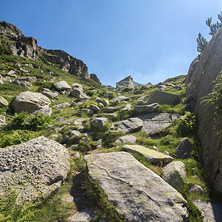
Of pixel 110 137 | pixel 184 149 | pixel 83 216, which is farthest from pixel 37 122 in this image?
pixel 184 149

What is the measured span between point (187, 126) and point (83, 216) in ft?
22.1

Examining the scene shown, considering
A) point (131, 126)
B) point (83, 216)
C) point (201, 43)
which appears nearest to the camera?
point (83, 216)

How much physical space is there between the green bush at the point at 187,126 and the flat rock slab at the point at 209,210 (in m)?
4.09

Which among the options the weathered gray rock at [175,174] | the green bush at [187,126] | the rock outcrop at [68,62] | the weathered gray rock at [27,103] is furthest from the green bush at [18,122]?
the rock outcrop at [68,62]

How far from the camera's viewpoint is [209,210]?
10.9 feet

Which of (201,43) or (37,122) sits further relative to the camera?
(201,43)

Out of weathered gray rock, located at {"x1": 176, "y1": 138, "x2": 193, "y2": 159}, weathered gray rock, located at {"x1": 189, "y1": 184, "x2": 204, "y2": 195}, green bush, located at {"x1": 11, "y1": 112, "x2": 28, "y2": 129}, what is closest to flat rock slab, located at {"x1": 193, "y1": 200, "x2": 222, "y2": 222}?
weathered gray rock, located at {"x1": 189, "y1": 184, "x2": 204, "y2": 195}

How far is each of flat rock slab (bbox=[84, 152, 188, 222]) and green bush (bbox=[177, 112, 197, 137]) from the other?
428cm

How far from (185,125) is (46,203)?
748 cm

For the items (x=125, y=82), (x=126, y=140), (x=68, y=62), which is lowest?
(x=126, y=140)

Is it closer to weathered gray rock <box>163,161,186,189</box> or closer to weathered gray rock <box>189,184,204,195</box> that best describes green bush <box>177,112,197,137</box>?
weathered gray rock <box>163,161,186,189</box>

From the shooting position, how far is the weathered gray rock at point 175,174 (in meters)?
4.04

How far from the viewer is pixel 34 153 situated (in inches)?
173

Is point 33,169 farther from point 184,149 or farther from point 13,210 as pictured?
point 184,149
